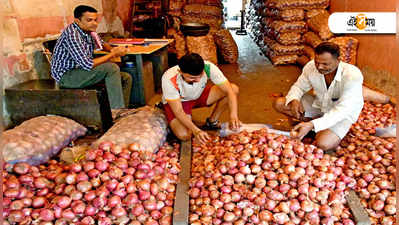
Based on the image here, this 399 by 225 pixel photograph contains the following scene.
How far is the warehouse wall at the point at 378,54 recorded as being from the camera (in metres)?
3.58

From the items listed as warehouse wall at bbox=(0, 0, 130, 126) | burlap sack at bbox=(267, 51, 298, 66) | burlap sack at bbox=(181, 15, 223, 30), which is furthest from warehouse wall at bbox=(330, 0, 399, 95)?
warehouse wall at bbox=(0, 0, 130, 126)

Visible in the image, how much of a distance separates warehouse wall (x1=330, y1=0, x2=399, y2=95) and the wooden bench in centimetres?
293

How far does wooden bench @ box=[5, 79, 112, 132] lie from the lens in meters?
2.60

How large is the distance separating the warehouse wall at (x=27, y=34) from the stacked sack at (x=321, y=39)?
3.67m

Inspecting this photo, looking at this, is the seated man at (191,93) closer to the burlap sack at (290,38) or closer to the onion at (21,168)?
the onion at (21,168)

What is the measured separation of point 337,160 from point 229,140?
69cm

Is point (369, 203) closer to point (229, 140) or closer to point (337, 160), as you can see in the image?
point (337, 160)

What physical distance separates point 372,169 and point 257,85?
2932mm

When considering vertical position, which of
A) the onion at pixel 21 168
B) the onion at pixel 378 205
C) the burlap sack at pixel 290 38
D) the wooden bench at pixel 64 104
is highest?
the burlap sack at pixel 290 38

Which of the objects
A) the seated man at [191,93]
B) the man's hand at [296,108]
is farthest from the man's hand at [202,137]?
the man's hand at [296,108]

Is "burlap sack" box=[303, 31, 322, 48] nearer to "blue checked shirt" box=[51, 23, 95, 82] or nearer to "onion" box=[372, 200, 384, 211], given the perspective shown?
"blue checked shirt" box=[51, 23, 95, 82]

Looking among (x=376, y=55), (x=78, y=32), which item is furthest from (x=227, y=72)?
(x=78, y=32)

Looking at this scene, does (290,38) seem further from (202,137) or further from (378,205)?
(378,205)

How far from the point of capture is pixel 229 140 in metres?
2.18
